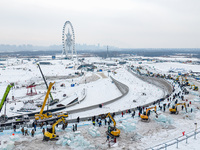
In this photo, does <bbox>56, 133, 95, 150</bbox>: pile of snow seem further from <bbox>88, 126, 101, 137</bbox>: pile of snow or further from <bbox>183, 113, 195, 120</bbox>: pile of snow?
<bbox>183, 113, 195, 120</bbox>: pile of snow

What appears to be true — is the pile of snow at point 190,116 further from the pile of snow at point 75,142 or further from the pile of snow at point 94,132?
the pile of snow at point 75,142

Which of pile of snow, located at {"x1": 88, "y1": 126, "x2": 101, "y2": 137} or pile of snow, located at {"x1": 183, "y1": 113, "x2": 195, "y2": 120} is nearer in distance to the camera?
pile of snow, located at {"x1": 88, "y1": 126, "x2": 101, "y2": 137}

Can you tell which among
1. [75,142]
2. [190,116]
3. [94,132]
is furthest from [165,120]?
[75,142]

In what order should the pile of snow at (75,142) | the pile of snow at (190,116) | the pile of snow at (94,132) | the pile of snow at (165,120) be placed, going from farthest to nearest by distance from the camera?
1. the pile of snow at (190,116)
2. the pile of snow at (165,120)
3. the pile of snow at (94,132)
4. the pile of snow at (75,142)

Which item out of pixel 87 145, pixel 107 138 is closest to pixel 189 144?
pixel 107 138

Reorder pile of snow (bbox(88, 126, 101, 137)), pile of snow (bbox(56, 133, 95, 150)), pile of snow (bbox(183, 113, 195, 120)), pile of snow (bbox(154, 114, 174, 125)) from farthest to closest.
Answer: pile of snow (bbox(183, 113, 195, 120)) < pile of snow (bbox(154, 114, 174, 125)) < pile of snow (bbox(88, 126, 101, 137)) < pile of snow (bbox(56, 133, 95, 150))

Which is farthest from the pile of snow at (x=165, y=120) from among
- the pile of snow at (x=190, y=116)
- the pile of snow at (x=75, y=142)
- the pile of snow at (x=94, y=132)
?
the pile of snow at (x=75, y=142)

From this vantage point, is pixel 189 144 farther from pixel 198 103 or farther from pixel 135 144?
pixel 198 103

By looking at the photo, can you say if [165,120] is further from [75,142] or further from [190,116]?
[75,142]

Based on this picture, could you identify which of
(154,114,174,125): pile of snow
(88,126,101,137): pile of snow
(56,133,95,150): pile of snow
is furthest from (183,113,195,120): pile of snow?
(56,133,95,150): pile of snow

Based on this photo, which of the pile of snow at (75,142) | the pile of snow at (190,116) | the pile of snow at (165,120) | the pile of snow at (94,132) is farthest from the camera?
the pile of snow at (190,116)

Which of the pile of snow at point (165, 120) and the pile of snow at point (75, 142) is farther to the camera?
the pile of snow at point (165, 120)
